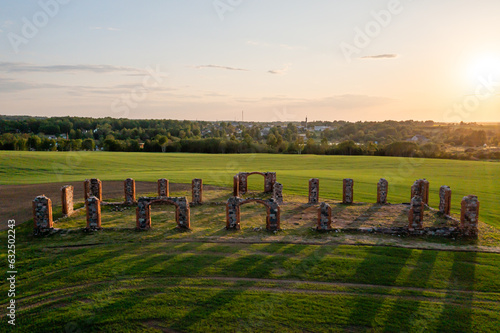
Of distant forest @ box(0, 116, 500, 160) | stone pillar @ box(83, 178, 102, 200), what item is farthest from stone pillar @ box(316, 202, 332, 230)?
distant forest @ box(0, 116, 500, 160)

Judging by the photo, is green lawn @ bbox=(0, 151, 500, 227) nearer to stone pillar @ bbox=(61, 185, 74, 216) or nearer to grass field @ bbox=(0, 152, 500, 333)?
grass field @ bbox=(0, 152, 500, 333)

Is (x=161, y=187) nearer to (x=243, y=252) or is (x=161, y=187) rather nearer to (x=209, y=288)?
(x=243, y=252)

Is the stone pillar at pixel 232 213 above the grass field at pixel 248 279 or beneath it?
above

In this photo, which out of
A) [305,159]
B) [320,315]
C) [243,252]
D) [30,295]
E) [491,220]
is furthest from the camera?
[305,159]

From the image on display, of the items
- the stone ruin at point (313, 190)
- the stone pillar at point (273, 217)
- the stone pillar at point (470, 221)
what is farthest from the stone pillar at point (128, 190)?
the stone pillar at point (470, 221)

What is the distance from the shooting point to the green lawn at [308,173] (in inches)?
1208

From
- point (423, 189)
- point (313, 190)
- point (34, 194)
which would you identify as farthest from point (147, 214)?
point (423, 189)

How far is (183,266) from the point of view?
14008 millimetres

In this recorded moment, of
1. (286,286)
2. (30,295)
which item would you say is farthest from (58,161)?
(286,286)

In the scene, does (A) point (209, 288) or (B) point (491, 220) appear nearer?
(A) point (209, 288)

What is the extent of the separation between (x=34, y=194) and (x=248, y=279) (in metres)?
23.1

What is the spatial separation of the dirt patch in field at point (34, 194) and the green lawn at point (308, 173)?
11.2 feet

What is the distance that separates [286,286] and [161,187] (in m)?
16.6

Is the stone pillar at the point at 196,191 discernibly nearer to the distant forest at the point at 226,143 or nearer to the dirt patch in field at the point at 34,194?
the dirt patch in field at the point at 34,194
